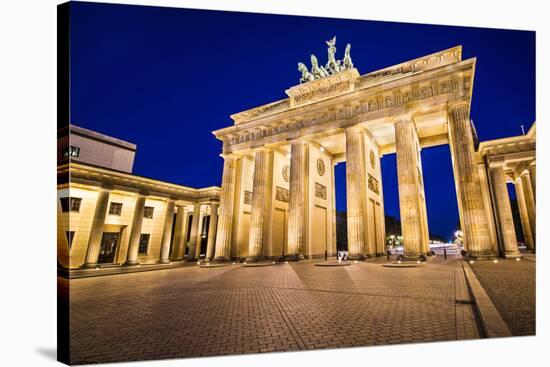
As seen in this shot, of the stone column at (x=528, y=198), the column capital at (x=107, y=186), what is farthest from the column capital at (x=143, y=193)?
A: the stone column at (x=528, y=198)

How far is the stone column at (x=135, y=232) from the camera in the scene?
24188mm

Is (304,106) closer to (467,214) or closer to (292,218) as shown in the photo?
(292,218)

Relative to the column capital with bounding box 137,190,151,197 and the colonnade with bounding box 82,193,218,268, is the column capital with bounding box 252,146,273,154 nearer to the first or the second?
the colonnade with bounding box 82,193,218,268

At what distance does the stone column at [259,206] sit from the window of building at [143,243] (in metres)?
10.7

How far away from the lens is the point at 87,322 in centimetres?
501

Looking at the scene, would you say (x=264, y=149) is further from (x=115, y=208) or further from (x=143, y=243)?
(x=143, y=243)

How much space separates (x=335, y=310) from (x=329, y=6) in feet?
23.8

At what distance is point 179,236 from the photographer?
30781 millimetres

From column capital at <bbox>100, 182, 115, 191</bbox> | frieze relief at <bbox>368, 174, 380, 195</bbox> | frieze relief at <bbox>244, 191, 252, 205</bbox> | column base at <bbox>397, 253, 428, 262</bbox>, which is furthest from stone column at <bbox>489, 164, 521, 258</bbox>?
column capital at <bbox>100, 182, 115, 191</bbox>

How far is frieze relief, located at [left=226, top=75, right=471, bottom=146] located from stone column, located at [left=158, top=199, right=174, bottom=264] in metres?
9.22

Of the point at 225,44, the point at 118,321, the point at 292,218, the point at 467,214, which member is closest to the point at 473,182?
the point at 467,214

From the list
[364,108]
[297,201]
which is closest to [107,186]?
[297,201]

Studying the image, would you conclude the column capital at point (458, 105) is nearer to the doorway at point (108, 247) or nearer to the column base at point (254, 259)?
the column base at point (254, 259)

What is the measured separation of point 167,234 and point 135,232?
4.05 metres
